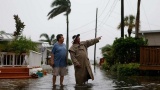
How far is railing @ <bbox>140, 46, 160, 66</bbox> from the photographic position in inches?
727

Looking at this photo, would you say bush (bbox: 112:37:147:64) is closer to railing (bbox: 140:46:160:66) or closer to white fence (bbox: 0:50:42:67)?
railing (bbox: 140:46:160:66)

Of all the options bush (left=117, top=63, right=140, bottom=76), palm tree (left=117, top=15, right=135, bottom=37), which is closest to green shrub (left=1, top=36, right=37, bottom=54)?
bush (left=117, top=63, right=140, bottom=76)

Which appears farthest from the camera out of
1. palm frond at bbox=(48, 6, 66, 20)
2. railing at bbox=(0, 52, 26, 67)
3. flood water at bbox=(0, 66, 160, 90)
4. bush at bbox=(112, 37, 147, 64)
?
palm frond at bbox=(48, 6, 66, 20)

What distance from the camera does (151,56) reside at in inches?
730

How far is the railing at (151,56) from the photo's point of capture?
18.5m

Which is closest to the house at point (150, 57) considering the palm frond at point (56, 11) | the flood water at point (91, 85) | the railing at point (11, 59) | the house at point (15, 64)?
the flood water at point (91, 85)

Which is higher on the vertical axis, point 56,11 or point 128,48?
point 56,11

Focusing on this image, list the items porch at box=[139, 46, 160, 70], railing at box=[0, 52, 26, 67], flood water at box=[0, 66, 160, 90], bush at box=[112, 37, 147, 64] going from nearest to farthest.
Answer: flood water at box=[0, 66, 160, 90], railing at box=[0, 52, 26, 67], porch at box=[139, 46, 160, 70], bush at box=[112, 37, 147, 64]

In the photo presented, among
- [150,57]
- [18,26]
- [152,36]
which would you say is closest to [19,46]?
[18,26]

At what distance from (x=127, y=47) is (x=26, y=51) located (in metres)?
8.24

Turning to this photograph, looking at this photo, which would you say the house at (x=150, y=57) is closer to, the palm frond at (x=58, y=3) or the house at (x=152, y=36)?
the house at (x=152, y=36)

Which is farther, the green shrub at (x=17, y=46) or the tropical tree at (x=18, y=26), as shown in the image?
the tropical tree at (x=18, y=26)

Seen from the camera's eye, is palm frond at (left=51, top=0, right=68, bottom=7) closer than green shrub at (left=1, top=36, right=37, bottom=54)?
No

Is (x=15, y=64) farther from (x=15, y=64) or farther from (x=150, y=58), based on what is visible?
(x=150, y=58)
